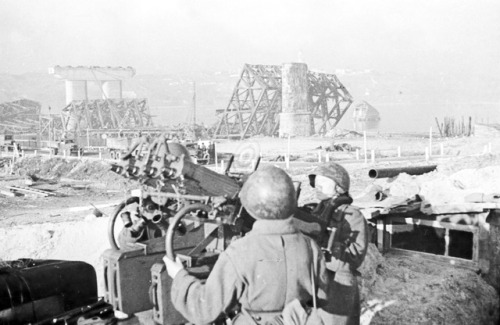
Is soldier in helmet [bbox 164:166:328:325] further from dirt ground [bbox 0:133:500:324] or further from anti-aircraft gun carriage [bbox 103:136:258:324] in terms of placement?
dirt ground [bbox 0:133:500:324]

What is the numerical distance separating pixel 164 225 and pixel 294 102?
3407 centimetres

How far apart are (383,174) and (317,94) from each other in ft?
91.9

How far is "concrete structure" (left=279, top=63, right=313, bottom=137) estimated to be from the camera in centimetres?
3772

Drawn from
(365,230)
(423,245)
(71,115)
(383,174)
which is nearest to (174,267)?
(365,230)

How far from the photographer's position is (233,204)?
412 cm

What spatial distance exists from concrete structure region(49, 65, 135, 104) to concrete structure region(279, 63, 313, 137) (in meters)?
25.4

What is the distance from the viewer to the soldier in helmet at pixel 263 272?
2.89m

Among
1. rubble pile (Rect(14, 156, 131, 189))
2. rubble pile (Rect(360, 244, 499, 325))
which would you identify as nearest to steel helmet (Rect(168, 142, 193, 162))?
rubble pile (Rect(360, 244, 499, 325))

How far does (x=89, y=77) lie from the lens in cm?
5753

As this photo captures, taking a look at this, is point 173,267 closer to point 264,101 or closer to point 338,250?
point 338,250

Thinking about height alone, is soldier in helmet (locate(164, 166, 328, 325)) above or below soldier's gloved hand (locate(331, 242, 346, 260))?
above

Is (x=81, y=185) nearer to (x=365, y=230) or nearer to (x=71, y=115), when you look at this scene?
(x=365, y=230)

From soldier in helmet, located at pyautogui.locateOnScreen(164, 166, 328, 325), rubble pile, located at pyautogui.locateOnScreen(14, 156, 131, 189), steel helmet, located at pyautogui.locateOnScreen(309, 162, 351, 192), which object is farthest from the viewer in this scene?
rubble pile, located at pyautogui.locateOnScreen(14, 156, 131, 189)

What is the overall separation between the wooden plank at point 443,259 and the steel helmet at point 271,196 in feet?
22.0
